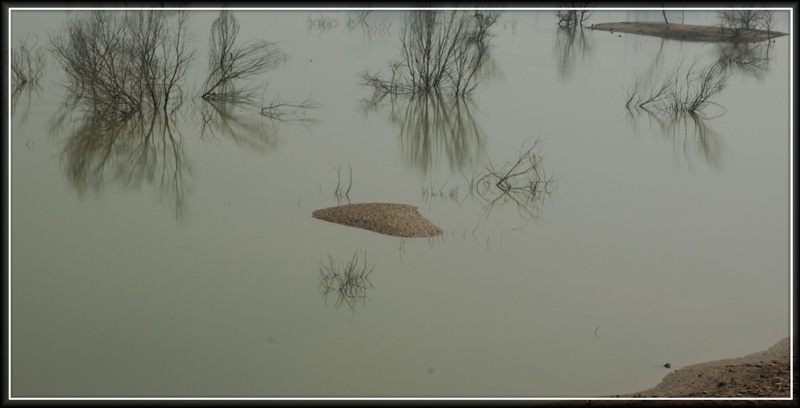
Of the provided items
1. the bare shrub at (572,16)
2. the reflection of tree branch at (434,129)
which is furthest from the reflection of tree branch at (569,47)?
the reflection of tree branch at (434,129)

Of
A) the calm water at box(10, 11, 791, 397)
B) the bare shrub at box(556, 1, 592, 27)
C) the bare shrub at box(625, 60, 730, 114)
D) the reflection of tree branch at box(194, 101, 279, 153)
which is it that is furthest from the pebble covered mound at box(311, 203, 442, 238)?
the bare shrub at box(556, 1, 592, 27)

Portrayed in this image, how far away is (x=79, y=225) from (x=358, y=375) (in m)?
4.51

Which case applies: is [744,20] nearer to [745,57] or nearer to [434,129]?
[745,57]

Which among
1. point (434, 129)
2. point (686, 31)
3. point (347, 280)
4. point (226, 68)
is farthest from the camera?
point (686, 31)

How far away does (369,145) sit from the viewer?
13.5m

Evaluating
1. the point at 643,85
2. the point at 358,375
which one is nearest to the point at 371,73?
the point at 643,85

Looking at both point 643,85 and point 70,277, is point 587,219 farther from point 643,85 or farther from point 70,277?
point 643,85

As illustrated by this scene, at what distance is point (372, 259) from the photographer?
826 centimetres

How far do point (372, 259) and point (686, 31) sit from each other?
26.4 meters

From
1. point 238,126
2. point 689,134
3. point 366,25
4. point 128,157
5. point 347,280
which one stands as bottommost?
point 347,280

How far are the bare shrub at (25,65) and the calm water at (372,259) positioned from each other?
2520 mm

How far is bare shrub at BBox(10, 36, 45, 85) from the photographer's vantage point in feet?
60.4

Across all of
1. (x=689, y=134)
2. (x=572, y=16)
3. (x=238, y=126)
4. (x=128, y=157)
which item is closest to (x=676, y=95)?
(x=689, y=134)

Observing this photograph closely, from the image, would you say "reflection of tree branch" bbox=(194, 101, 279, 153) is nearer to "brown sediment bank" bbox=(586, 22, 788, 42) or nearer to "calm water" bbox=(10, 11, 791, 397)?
"calm water" bbox=(10, 11, 791, 397)
